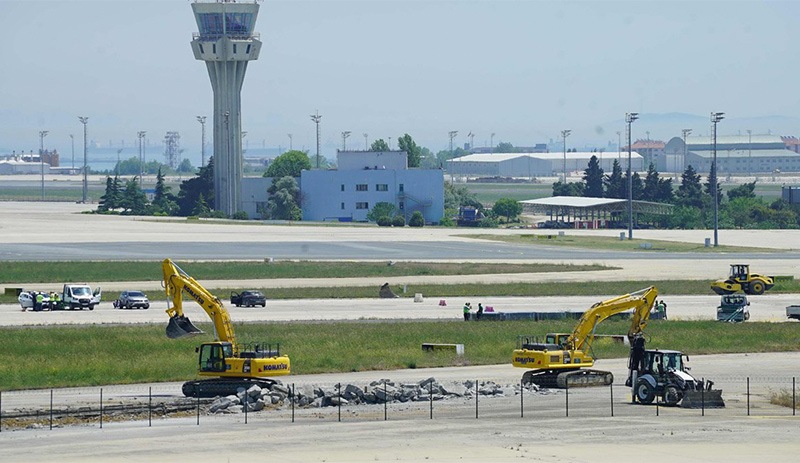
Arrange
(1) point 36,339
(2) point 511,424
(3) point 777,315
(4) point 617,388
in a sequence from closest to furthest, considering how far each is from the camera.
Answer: (2) point 511,424 < (4) point 617,388 < (1) point 36,339 < (3) point 777,315

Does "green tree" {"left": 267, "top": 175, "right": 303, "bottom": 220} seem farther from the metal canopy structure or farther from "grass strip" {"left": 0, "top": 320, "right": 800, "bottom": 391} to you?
"grass strip" {"left": 0, "top": 320, "right": 800, "bottom": 391}

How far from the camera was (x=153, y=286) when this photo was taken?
92.6 meters

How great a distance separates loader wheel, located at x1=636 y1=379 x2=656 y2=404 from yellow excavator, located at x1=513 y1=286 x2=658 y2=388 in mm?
2218

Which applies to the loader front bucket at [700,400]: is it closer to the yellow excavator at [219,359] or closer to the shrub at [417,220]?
the yellow excavator at [219,359]

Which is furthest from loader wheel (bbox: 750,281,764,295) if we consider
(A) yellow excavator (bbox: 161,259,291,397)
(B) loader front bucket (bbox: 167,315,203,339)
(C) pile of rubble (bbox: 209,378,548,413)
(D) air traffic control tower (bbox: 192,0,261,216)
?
(D) air traffic control tower (bbox: 192,0,261,216)

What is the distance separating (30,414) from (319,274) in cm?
6186

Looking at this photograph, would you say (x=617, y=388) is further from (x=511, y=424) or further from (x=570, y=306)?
(x=570, y=306)

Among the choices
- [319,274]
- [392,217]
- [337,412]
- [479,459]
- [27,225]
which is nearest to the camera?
[479,459]

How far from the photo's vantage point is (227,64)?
192 meters

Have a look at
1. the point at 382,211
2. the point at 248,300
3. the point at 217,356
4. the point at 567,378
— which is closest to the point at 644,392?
the point at 567,378

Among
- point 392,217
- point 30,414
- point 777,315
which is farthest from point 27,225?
point 30,414

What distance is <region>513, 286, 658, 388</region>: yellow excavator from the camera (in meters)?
47.0

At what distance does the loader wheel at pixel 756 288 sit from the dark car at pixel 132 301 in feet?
134

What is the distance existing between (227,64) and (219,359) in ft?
495
